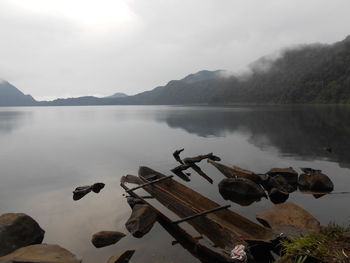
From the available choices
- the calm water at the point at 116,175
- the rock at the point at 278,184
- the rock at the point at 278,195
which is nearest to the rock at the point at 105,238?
the calm water at the point at 116,175

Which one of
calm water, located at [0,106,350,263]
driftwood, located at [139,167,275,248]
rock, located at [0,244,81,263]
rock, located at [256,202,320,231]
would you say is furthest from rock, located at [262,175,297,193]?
rock, located at [0,244,81,263]

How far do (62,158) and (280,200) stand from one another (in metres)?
32.9

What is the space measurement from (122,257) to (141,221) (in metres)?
3.47

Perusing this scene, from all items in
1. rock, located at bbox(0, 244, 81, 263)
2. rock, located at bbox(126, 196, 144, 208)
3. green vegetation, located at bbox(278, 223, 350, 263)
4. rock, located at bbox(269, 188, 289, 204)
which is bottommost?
rock, located at bbox(269, 188, 289, 204)

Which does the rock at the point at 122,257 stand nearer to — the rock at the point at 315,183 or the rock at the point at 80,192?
the rock at the point at 80,192

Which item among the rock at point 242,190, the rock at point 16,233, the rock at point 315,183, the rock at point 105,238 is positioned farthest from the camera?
the rock at point 315,183

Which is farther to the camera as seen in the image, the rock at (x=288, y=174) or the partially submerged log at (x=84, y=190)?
the rock at (x=288, y=174)

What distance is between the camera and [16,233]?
14430 mm

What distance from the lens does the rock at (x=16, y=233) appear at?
13.7 meters

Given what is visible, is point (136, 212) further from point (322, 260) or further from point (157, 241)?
point (322, 260)

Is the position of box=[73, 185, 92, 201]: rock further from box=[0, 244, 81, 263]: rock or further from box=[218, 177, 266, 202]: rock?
box=[218, 177, 266, 202]: rock

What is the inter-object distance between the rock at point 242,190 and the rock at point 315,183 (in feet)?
14.5

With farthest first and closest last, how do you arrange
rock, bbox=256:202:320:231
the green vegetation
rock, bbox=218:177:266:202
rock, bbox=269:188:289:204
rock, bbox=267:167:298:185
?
rock, bbox=267:167:298:185 → rock, bbox=218:177:266:202 → rock, bbox=269:188:289:204 → rock, bbox=256:202:320:231 → the green vegetation

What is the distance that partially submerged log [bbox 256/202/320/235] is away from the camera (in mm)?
14567
